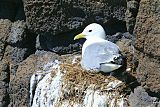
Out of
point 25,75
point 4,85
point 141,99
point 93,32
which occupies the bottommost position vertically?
point 4,85

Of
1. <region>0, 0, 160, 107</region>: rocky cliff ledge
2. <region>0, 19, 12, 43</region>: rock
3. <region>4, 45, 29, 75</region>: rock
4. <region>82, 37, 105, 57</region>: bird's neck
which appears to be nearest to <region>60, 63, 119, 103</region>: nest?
<region>0, 0, 160, 107</region>: rocky cliff ledge

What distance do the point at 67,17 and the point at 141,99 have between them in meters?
1.03

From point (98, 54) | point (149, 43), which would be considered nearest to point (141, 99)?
point (149, 43)

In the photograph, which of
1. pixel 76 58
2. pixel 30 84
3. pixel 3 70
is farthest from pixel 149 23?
pixel 3 70

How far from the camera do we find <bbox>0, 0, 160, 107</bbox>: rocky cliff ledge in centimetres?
278

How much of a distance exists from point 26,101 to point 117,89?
90cm

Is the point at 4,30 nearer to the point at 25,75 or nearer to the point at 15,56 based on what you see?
the point at 15,56

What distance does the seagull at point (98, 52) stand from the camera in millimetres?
3088

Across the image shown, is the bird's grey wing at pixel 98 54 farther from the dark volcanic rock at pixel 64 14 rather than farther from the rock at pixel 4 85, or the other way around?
the rock at pixel 4 85

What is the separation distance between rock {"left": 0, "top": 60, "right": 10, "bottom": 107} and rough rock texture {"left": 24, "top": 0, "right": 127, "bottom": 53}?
1.26 feet

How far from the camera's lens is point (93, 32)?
3.49 m

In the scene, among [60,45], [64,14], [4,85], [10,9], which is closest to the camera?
[64,14]

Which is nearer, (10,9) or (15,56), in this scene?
(15,56)

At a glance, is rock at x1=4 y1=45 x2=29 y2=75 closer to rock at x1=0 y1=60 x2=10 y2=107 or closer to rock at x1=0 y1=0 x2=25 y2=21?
rock at x1=0 y1=60 x2=10 y2=107
